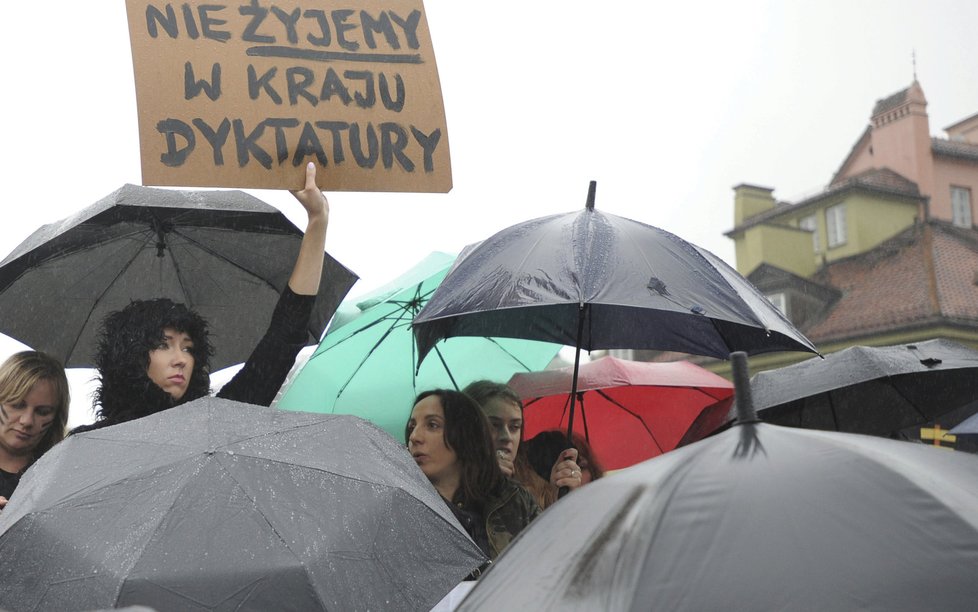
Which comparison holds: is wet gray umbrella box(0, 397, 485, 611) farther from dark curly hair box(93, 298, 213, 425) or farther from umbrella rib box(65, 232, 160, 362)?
umbrella rib box(65, 232, 160, 362)

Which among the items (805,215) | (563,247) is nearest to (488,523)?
(563,247)

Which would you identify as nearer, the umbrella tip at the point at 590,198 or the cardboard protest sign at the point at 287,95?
the cardboard protest sign at the point at 287,95

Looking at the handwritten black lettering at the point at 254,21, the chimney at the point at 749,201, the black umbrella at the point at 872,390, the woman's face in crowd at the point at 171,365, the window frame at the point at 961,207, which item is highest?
the chimney at the point at 749,201

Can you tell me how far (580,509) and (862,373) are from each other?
3325mm

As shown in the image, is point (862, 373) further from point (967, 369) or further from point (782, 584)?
point (782, 584)

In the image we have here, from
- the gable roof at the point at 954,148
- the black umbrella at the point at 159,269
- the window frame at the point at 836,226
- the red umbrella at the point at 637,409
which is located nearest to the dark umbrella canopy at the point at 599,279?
the black umbrella at the point at 159,269

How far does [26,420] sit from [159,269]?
949 millimetres

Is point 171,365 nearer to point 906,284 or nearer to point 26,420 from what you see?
point 26,420

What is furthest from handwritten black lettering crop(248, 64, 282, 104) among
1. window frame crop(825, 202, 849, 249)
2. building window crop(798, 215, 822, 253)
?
building window crop(798, 215, 822, 253)

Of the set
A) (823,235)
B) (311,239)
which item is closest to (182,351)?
(311,239)

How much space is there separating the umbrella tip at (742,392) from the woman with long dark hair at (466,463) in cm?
215

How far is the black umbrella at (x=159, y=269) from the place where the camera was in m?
4.44

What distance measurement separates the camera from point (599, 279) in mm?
3648

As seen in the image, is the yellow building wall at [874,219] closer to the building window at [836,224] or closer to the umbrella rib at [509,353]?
the building window at [836,224]
